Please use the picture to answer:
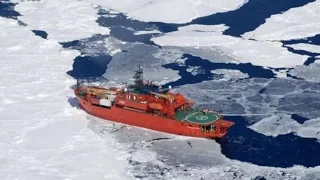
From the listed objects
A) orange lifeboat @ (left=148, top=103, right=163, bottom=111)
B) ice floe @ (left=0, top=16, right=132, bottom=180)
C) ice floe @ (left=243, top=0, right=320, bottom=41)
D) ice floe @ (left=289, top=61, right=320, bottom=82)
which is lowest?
ice floe @ (left=0, top=16, right=132, bottom=180)

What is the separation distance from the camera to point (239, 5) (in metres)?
44.2

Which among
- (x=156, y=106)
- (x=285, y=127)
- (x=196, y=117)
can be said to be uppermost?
(x=156, y=106)

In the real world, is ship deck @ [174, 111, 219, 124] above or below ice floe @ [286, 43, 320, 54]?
below

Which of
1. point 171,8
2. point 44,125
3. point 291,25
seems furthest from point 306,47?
point 44,125

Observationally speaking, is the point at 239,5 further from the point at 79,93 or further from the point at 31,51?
the point at 79,93

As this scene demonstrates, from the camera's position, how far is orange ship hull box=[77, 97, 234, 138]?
26.2m

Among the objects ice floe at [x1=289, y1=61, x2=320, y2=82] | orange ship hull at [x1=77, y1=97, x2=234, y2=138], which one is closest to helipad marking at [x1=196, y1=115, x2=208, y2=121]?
orange ship hull at [x1=77, y1=97, x2=234, y2=138]

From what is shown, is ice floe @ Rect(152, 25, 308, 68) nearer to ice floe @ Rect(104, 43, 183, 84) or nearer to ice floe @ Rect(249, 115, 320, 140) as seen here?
ice floe @ Rect(104, 43, 183, 84)

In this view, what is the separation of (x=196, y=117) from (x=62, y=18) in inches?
768

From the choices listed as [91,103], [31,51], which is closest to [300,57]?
[91,103]

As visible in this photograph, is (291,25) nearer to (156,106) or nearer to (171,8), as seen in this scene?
(171,8)

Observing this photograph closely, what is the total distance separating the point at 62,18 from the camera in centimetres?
4297

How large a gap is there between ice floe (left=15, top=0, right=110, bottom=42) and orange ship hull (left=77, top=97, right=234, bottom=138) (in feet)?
39.3

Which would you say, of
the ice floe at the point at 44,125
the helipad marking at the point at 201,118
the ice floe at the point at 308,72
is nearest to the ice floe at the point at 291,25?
the ice floe at the point at 308,72
